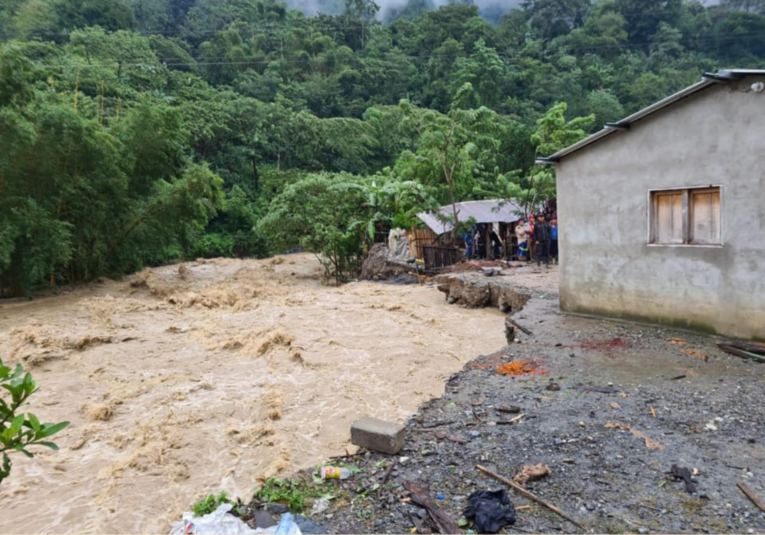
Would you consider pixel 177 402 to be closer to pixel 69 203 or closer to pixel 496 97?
pixel 69 203

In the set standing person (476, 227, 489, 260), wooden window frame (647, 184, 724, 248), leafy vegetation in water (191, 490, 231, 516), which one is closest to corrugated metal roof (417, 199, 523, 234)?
standing person (476, 227, 489, 260)

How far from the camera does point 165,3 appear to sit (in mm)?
57656

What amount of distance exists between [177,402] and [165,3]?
209 feet

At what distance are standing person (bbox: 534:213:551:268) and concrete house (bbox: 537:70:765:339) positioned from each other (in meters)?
7.03

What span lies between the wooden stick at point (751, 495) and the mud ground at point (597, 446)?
0.04 meters

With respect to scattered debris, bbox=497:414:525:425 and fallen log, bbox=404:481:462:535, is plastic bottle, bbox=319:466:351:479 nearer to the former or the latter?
fallen log, bbox=404:481:462:535

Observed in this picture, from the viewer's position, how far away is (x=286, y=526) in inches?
140

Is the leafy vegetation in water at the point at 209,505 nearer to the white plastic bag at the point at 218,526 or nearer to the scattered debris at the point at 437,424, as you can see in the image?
the white plastic bag at the point at 218,526

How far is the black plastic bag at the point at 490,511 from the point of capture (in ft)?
11.3

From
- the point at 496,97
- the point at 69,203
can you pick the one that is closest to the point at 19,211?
the point at 69,203

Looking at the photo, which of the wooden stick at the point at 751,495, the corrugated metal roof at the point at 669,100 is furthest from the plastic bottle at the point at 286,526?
the corrugated metal roof at the point at 669,100

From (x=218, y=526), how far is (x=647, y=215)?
7329mm

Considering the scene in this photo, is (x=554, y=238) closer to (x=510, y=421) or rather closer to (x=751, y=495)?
(x=510, y=421)

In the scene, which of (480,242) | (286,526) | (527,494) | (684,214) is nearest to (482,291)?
(684,214)
